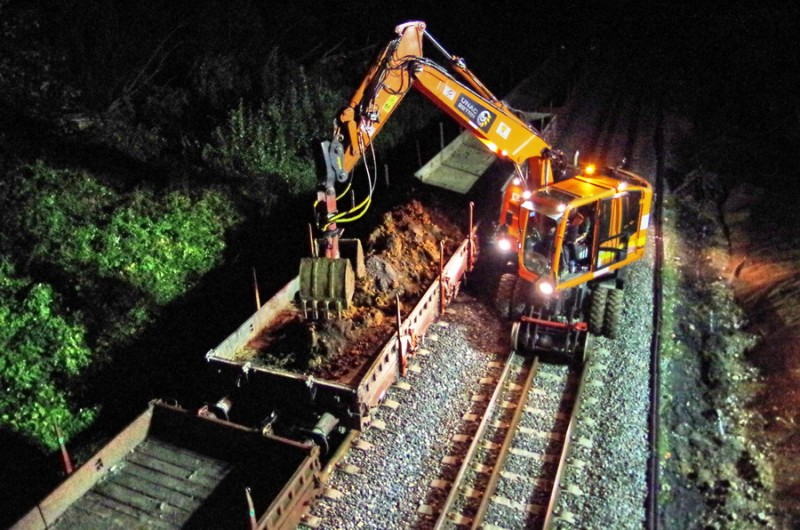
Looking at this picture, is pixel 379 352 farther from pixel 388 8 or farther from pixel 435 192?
pixel 388 8

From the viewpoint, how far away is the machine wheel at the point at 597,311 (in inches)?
400

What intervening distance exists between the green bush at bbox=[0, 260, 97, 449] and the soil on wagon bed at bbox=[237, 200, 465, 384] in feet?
9.28

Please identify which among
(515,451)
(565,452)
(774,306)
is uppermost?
(774,306)

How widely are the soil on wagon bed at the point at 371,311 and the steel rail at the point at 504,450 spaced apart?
2270 millimetres

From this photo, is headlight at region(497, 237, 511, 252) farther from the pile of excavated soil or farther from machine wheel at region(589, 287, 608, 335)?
the pile of excavated soil

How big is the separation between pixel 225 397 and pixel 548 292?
203 inches

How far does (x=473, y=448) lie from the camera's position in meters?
8.34

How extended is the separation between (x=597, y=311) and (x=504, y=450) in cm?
320

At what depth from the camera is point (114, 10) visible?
46.5 ft

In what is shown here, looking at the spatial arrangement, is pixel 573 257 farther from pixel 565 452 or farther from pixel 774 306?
pixel 774 306

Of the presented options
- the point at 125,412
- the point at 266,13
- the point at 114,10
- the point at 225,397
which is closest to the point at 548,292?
the point at 225,397

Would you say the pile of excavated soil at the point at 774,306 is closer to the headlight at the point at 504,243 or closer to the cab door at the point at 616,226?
the cab door at the point at 616,226

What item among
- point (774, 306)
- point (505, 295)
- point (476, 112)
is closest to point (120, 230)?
point (476, 112)

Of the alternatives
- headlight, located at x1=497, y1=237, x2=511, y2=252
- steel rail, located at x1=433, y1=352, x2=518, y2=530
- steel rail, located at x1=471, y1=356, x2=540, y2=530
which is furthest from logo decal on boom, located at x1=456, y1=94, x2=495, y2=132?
steel rail, located at x1=471, y1=356, x2=540, y2=530
